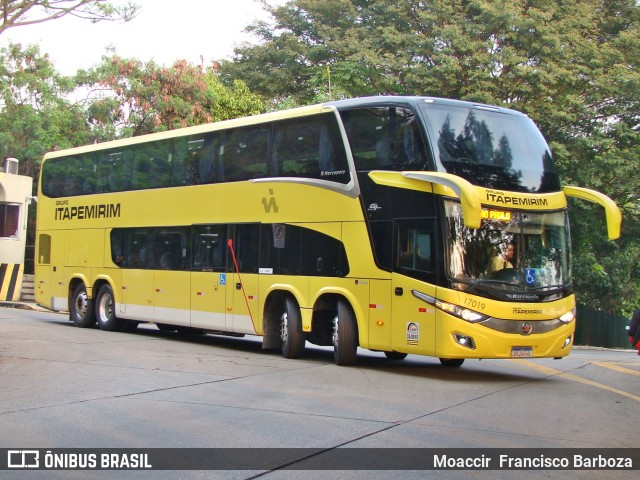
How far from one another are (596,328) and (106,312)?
72.0 feet

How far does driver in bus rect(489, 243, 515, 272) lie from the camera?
12.7 m

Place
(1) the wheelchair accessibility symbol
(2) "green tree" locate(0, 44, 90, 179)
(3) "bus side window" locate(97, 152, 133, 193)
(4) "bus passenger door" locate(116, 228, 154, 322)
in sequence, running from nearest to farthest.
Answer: (1) the wheelchair accessibility symbol
(4) "bus passenger door" locate(116, 228, 154, 322)
(3) "bus side window" locate(97, 152, 133, 193)
(2) "green tree" locate(0, 44, 90, 179)

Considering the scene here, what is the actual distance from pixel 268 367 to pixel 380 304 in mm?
1981

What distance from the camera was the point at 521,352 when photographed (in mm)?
12633

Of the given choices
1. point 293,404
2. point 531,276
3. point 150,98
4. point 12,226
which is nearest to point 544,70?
point 150,98

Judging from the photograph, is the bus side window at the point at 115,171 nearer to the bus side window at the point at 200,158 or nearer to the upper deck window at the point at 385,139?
the bus side window at the point at 200,158

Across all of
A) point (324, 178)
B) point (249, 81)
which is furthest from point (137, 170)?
point (249, 81)

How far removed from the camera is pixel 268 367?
13.7 m

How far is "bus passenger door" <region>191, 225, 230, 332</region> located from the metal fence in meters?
21.1

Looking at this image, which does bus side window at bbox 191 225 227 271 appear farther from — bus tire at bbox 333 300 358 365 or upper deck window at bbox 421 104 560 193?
upper deck window at bbox 421 104 560 193

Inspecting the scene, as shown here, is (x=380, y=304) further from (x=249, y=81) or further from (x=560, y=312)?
(x=249, y=81)

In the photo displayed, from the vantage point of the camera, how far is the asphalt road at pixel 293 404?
26.0 feet

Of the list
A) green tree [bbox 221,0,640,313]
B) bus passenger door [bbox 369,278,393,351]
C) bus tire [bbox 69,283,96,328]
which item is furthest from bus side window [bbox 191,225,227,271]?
green tree [bbox 221,0,640,313]

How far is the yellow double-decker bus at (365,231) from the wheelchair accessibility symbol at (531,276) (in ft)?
0.05
